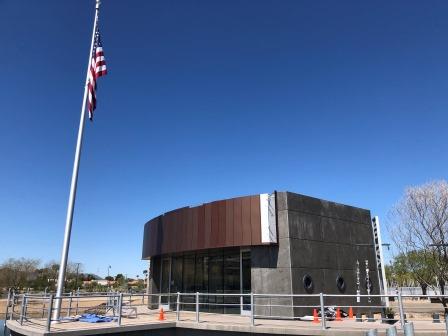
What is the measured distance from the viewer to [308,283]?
1725 cm

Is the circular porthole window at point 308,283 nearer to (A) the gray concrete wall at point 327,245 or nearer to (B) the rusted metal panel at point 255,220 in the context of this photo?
(A) the gray concrete wall at point 327,245

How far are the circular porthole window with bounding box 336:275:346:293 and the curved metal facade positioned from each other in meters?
4.37

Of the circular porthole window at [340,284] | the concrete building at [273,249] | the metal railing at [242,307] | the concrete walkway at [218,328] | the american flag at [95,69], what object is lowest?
the concrete walkway at [218,328]

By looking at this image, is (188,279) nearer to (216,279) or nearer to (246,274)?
(216,279)

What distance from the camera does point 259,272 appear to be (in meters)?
17.3

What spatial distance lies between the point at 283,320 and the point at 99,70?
12.9 meters

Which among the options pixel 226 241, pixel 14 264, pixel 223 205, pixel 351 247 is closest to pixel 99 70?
pixel 223 205

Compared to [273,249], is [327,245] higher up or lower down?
higher up

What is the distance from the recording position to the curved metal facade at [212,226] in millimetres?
17547

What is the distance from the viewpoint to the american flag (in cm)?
1758

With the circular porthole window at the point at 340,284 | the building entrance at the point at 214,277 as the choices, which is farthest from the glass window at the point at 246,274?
the circular porthole window at the point at 340,284

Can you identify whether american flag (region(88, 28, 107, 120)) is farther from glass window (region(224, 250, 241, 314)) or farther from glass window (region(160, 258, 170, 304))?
glass window (region(160, 258, 170, 304))

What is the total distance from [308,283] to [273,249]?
205cm

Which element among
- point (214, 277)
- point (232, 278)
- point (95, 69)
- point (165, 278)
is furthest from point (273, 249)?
point (95, 69)
